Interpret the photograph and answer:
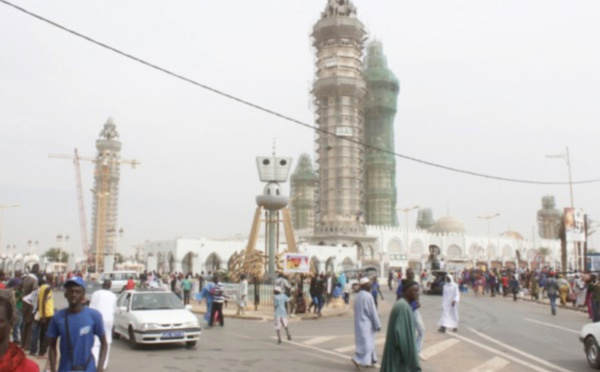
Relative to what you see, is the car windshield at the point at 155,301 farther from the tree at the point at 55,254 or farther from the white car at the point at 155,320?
the tree at the point at 55,254

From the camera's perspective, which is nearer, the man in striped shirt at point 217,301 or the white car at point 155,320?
the white car at point 155,320

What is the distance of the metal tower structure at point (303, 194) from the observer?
112m

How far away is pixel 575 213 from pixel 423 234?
5597 cm

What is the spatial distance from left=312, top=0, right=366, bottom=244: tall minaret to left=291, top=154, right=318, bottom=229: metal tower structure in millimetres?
28528

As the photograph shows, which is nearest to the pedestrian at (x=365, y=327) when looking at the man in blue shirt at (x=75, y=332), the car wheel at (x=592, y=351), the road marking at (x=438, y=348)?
the road marking at (x=438, y=348)

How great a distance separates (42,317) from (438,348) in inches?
327

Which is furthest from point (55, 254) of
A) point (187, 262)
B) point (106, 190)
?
point (187, 262)

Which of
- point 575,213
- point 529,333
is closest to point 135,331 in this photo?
point 529,333

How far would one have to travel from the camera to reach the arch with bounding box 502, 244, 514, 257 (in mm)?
100488

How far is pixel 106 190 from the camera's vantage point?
15088 cm

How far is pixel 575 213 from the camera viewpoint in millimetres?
32500

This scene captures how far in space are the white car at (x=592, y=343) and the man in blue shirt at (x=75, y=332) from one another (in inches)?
360

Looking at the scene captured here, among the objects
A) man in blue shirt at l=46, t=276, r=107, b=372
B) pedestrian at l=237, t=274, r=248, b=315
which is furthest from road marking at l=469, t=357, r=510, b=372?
pedestrian at l=237, t=274, r=248, b=315

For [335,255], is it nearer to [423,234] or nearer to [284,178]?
[423,234]
